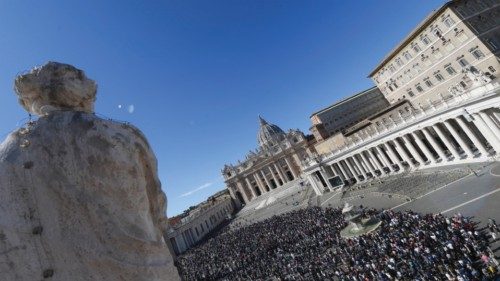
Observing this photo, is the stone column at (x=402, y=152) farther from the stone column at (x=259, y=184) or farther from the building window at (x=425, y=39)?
the stone column at (x=259, y=184)

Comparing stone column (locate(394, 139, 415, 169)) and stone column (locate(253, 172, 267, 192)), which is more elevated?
stone column (locate(253, 172, 267, 192))

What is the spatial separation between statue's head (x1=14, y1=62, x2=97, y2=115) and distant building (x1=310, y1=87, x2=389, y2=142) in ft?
305

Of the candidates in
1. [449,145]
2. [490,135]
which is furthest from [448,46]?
[490,135]

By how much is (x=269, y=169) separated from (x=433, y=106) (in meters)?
80.0

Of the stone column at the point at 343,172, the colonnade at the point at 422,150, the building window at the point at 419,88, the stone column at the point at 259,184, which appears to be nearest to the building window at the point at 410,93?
the building window at the point at 419,88

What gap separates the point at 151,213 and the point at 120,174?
27.7 inches

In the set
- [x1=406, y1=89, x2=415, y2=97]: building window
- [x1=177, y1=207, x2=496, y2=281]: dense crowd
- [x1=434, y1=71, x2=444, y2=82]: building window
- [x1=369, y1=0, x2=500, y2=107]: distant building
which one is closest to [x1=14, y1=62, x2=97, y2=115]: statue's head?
[x1=177, y1=207, x2=496, y2=281]: dense crowd

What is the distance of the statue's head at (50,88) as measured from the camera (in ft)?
11.6

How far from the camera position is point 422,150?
4394 centimetres

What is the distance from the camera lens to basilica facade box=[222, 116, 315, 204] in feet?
370

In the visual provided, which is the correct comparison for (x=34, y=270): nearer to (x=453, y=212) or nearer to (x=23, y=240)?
(x=23, y=240)

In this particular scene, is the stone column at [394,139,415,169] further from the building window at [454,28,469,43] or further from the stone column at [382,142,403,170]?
the building window at [454,28,469,43]

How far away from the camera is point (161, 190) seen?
3.70 metres

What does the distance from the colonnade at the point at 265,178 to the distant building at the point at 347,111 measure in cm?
2035
